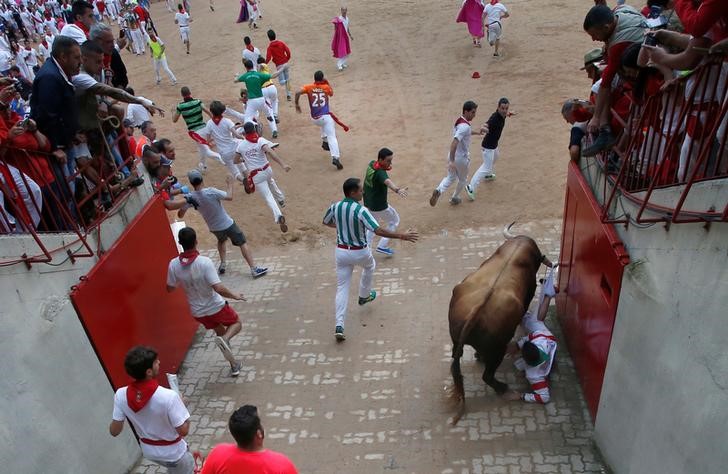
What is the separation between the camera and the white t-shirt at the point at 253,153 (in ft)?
31.6

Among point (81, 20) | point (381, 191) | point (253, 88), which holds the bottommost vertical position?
point (381, 191)

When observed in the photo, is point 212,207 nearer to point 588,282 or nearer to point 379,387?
point 379,387

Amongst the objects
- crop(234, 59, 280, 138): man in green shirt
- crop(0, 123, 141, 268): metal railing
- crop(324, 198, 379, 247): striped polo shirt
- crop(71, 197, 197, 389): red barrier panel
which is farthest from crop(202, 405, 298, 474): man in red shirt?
crop(234, 59, 280, 138): man in green shirt

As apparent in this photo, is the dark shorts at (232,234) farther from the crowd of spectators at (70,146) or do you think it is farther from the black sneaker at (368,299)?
the black sneaker at (368,299)

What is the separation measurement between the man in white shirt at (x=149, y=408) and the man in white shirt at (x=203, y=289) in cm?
199

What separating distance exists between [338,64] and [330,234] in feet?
33.4

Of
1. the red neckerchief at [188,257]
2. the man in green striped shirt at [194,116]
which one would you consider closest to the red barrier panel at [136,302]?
the red neckerchief at [188,257]

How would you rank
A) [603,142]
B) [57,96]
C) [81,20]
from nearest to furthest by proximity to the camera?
[603,142]
[57,96]
[81,20]

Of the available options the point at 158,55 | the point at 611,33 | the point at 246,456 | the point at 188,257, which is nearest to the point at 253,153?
the point at 188,257

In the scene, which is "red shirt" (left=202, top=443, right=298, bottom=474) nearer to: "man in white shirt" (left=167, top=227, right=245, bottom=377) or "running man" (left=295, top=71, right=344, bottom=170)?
"man in white shirt" (left=167, top=227, right=245, bottom=377)

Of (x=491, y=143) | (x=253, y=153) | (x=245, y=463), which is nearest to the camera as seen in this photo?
(x=245, y=463)

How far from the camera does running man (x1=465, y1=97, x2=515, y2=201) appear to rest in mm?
9610

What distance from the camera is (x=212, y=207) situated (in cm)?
822

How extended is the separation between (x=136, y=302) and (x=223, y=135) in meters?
5.58
